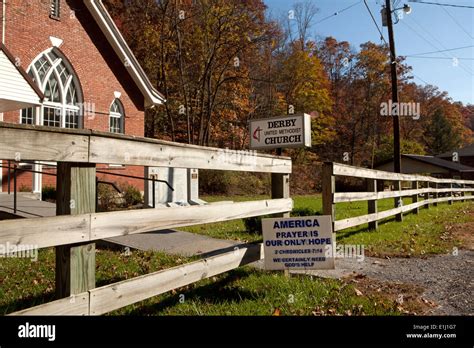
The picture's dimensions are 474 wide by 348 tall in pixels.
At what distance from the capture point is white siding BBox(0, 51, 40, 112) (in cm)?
1207

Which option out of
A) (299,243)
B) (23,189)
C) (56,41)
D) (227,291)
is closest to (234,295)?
(227,291)

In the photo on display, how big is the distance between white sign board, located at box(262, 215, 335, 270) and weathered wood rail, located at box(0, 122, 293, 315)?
3.81ft

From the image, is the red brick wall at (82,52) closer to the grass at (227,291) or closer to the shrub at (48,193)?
the shrub at (48,193)

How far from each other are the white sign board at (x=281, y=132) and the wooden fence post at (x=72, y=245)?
3.62m

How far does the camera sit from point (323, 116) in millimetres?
42156

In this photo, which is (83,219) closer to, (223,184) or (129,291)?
(129,291)

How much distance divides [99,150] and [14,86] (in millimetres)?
11637

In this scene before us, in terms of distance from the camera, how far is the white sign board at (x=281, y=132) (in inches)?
224

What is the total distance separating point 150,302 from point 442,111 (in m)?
68.9

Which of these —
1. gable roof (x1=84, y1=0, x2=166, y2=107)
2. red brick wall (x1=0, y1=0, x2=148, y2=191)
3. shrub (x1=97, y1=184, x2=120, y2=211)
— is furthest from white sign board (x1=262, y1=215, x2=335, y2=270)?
gable roof (x1=84, y1=0, x2=166, y2=107)

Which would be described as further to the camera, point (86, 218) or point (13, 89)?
point (13, 89)

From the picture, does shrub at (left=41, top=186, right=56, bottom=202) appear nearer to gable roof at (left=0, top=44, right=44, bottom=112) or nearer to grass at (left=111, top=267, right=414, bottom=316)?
gable roof at (left=0, top=44, right=44, bottom=112)

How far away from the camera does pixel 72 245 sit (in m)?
2.60
